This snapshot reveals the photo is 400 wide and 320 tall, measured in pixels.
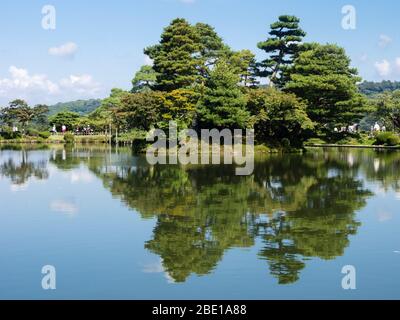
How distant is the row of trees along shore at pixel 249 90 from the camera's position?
41.8 m

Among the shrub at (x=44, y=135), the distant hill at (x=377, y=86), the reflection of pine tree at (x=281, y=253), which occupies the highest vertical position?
the distant hill at (x=377, y=86)

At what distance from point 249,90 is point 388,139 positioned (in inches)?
701

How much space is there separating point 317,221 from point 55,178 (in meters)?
14.1

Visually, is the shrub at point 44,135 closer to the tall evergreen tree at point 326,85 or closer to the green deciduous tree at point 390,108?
the tall evergreen tree at point 326,85

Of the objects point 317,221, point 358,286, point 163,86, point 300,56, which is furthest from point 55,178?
point 300,56

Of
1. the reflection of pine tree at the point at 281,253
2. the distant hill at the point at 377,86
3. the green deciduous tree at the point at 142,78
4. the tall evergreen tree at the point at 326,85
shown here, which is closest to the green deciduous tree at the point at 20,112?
the green deciduous tree at the point at 142,78

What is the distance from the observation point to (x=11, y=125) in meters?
83.1

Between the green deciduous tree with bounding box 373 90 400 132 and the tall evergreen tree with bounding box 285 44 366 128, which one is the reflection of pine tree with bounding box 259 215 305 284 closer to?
the tall evergreen tree with bounding box 285 44 366 128

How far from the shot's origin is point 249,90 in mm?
46000

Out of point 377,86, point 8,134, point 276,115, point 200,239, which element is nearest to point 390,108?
point 276,115

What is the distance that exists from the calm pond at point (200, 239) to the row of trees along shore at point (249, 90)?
68.4ft
